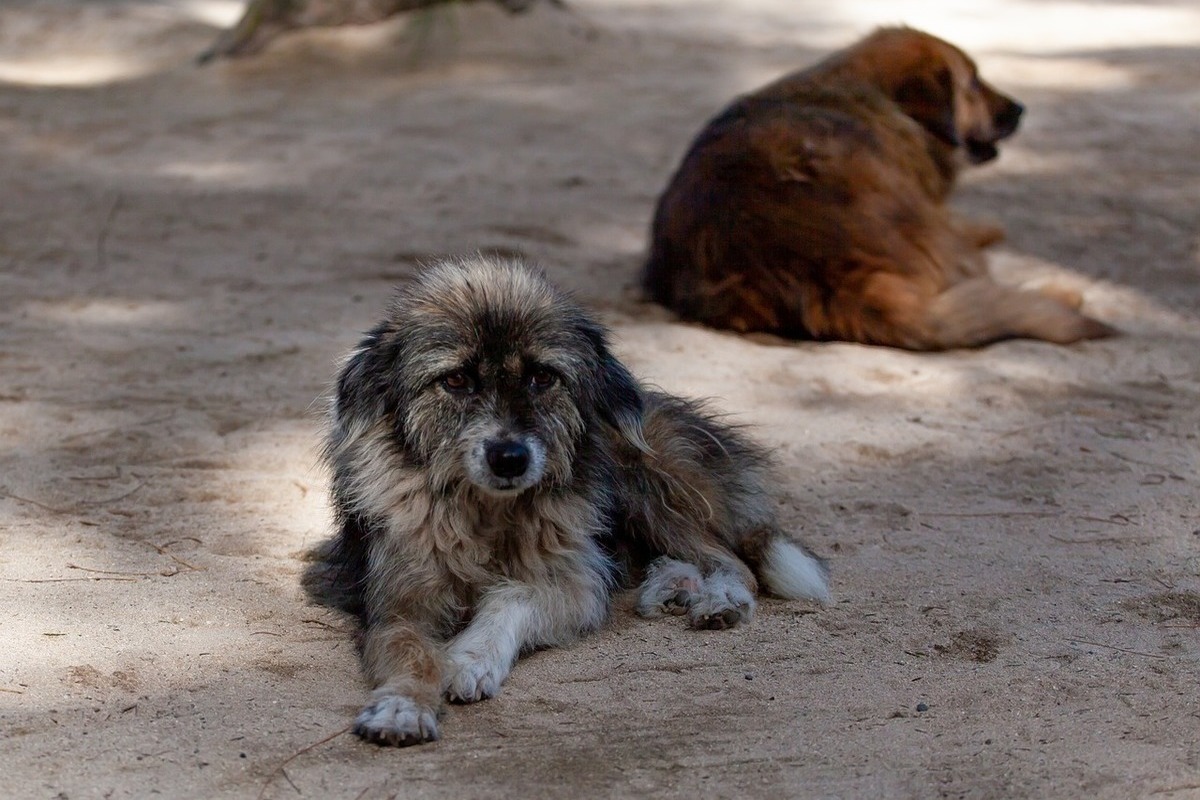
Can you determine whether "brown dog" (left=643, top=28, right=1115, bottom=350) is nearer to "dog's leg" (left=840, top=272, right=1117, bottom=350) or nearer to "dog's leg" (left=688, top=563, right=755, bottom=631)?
"dog's leg" (left=840, top=272, right=1117, bottom=350)

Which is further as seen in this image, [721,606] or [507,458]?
[721,606]

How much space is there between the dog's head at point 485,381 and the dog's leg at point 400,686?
49cm

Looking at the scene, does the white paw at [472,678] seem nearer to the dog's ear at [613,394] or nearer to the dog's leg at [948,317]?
the dog's ear at [613,394]

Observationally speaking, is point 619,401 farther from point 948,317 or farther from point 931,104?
point 931,104

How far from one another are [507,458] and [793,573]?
113 cm

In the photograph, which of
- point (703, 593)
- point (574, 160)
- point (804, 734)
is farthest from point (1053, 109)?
point (804, 734)

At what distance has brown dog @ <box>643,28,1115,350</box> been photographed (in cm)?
707

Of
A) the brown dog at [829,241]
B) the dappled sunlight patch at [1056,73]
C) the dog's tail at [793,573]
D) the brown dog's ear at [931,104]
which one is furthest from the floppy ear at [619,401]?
the dappled sunlight patch at [1056,73]

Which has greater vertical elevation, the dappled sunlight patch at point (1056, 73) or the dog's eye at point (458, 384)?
the dog's eye at point (458, 384)

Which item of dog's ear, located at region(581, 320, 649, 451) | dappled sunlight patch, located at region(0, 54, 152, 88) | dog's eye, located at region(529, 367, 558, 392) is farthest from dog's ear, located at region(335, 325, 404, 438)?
dappled sunlight patch, located at region(0, 54, 152, 88)

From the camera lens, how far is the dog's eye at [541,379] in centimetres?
434

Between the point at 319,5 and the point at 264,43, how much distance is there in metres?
0.57

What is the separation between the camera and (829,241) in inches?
278

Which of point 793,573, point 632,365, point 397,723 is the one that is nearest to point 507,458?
point 397,723
